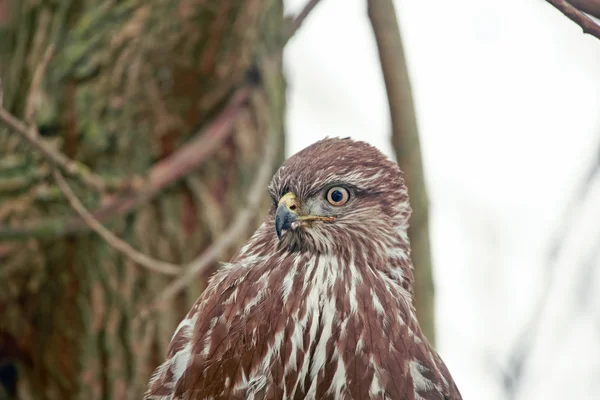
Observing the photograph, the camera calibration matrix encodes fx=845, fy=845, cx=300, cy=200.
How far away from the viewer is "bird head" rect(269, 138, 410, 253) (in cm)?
251

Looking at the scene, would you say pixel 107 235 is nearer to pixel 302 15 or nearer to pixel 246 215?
pixel 246 215

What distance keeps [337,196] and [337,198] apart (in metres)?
0.01

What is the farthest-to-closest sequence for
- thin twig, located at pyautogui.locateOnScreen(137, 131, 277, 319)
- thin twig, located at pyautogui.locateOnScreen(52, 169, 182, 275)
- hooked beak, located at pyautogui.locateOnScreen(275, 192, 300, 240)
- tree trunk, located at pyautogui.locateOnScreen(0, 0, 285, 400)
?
tree trunk, located at pyautogui.locateOnScreen(0, 0, 285, 400) → thin twig, located at pyautogui.locateOnScreen(137, 131, 277, 319) → thin twig, located at pyautogui.locateOnScreen(52, 169, 182, 275) → hooked beak, located at pyautogui.locateOnScreen(275, 192, 300, 240)

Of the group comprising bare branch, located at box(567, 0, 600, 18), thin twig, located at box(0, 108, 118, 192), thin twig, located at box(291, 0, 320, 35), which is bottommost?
bare branch, located at box(567, 0, 600, 18)

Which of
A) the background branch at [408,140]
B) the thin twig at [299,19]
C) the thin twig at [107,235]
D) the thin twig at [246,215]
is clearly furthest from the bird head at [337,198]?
the thin twig at [246,215]

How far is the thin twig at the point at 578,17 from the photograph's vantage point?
4.86 feet

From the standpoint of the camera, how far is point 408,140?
7.49 ft

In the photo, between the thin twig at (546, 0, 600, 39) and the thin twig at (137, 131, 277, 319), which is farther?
the thin twig at (137, 131, 277, 319)

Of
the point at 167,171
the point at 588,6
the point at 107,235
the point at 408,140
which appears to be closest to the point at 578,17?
the point at 588,6

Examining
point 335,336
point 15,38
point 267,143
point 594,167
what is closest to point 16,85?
point 15,38

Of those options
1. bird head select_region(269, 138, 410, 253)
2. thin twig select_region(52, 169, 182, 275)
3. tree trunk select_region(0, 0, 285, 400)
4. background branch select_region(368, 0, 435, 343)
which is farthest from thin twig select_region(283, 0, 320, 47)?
tree trunk select_region(0, 0, 285, 400)

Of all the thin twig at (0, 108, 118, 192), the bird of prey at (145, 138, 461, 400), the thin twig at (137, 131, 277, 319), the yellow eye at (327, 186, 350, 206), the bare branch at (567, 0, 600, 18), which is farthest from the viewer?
the thin twig at (137, 131, 277, 319)

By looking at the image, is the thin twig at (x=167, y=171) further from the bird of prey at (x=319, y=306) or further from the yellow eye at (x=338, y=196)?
the yellow eye at (x=338, y=196)

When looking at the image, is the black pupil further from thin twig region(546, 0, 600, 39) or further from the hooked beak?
thin twig region(546, 0, 600, 39)
